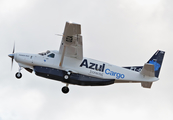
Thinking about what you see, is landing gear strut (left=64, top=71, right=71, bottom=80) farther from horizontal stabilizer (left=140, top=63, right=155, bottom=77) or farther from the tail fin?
the tail fin

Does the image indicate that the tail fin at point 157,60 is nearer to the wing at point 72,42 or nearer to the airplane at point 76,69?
the airplane at point 76,69

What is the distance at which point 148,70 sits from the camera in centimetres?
3369

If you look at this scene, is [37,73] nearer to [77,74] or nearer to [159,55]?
[77,74]

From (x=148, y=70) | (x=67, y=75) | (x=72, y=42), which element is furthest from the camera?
(x=67, y=75)

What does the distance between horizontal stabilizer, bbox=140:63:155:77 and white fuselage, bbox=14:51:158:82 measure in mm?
349

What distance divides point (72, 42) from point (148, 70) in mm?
7569

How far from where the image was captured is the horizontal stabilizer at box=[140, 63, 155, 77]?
33.2m

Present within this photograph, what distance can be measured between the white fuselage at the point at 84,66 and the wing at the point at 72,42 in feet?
1.80

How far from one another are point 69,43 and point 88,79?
3.99 meters

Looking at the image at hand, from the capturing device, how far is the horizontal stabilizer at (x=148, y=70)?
3319cm

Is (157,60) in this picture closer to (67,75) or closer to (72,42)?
(72,42)

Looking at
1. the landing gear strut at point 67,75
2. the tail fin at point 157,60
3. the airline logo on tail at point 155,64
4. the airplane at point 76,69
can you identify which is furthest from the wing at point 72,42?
the tail fin at point 157,60

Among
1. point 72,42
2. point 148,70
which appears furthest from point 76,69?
point 148,70

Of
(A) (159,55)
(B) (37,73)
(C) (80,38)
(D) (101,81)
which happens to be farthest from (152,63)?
(B) (37,73)
